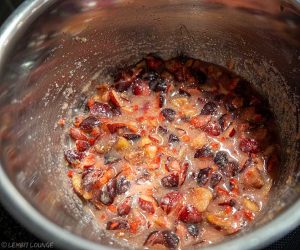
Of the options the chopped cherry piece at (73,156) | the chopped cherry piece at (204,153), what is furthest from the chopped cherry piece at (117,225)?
the chopped cherry piece at (204,153)

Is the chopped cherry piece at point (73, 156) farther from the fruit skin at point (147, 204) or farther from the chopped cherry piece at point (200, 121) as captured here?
the chopped cherry piece at point (200, 121)

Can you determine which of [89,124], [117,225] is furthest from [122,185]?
[89,124]

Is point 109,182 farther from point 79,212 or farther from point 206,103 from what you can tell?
point 206,103

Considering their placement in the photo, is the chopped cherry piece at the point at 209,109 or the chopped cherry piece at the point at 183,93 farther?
the chopped cherry piece at the point at 183,93

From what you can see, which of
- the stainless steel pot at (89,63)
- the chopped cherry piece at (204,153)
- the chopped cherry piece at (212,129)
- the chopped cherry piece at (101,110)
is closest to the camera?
the stainless steel pot at (89,63)

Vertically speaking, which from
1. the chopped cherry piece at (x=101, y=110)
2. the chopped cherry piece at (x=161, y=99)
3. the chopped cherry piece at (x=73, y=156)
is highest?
the chopped cherry piece at (x=101, y=110)

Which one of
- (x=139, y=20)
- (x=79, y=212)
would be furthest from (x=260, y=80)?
(x=79, y=212)

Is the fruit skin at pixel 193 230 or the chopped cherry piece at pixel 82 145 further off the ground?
the chopped cherry piece at pixel 82 145
